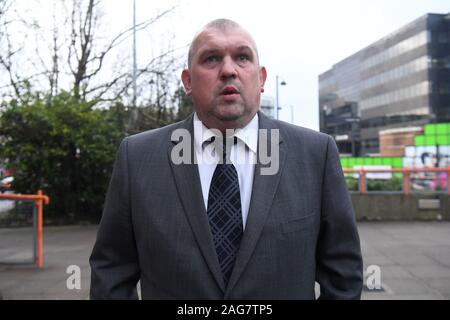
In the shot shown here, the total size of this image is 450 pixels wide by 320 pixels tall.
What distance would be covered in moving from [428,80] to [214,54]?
6967 centimetres

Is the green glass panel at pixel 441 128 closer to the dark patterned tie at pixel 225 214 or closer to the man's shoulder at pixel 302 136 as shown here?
the man's shoulder at pixel 302 136

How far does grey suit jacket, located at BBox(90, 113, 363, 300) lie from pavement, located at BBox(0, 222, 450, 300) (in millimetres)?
3307

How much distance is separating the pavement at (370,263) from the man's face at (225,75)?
365cm

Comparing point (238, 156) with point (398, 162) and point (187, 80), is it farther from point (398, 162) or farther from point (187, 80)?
point (398, 162)

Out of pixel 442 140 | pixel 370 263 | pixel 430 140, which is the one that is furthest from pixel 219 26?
pixel 442 140

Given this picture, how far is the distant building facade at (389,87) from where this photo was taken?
62469 mm

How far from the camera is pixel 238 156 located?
1723 millimetres

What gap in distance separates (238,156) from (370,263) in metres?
5.32

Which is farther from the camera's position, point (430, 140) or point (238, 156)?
point (430, 140)

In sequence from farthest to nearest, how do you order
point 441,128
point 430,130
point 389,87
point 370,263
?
point 389,87 → point 430,130 → point 441,128 → point 370,263

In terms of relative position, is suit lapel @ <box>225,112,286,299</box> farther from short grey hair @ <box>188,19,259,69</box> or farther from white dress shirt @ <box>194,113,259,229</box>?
short grey hair @ <box>188,19,259,69</box>

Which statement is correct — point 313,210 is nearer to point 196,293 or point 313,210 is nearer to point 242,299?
point 242,299

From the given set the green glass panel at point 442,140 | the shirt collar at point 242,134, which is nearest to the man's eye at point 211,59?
the shirt collar at point 242,134
